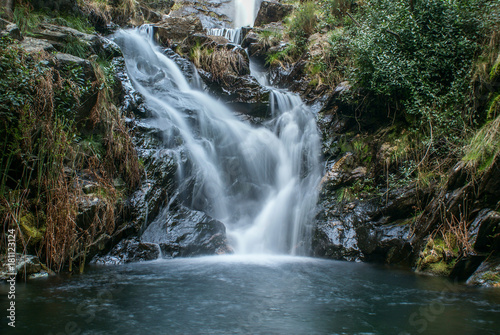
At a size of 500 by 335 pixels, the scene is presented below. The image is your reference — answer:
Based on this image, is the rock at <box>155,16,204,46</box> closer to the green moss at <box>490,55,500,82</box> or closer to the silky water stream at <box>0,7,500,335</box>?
the silky water stream at <box>0,7,500,335</box>

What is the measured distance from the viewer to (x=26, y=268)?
13.0 ft

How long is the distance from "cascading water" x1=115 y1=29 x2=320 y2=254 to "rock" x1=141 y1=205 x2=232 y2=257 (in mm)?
418

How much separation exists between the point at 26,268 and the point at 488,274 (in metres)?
5.73

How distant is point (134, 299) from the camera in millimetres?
3324

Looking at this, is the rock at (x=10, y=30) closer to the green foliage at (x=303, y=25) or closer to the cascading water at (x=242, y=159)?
the cascading water at (x=242, y=159)

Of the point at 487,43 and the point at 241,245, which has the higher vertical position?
the point at 487,43

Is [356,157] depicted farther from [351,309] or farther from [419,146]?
[351,309]

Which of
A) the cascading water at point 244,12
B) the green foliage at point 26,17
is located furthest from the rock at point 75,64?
the cascading water at point 244,12

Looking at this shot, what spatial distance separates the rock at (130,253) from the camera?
16.7 feet

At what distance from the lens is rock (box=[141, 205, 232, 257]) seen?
5.59 m

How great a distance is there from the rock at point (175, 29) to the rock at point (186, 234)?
751 centimetres

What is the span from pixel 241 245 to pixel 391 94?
4.54 metres

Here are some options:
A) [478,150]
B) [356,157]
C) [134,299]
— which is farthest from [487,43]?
[134,299]

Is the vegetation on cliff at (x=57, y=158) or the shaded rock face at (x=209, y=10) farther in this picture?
the shaded rock face at (x=209, y=10)
